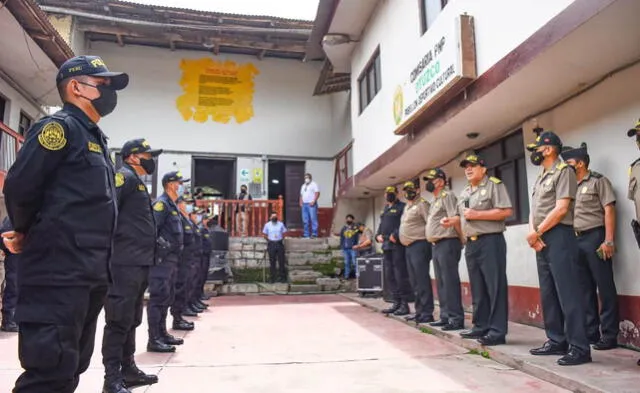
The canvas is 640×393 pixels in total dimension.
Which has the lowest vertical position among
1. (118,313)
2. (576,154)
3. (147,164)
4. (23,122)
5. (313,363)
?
(313,363)

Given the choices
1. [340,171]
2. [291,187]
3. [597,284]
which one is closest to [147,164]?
[597,284]

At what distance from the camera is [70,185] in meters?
1.90

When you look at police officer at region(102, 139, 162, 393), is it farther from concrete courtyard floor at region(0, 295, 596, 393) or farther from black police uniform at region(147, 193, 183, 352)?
black police uniform at region(147, 193, 183, 352)

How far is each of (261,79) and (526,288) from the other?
11257 mm

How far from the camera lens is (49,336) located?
1.71m

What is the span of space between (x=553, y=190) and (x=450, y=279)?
1786 millimetres

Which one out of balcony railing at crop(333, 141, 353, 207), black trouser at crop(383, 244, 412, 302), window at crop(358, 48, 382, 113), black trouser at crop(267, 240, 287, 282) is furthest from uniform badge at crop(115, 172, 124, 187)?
balcony railing at crop(333, 141, 353, 207)

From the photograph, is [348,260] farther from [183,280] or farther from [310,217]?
[183,280]

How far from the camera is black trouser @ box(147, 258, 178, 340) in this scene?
4.12 meters

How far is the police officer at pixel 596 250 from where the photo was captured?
3938 mm

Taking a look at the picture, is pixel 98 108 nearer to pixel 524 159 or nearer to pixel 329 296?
pixel 524 159

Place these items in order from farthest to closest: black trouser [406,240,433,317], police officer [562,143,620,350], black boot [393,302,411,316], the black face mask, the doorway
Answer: the doorway
black boot [393,302,411,316]
black trouser [406,240,433,317]
police officer [562,143,620,350]
the black face mask

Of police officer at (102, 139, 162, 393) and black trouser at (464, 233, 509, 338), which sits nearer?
police officer at (102, 139, 162, 393)

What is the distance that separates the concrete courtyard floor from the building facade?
155 centimetres
